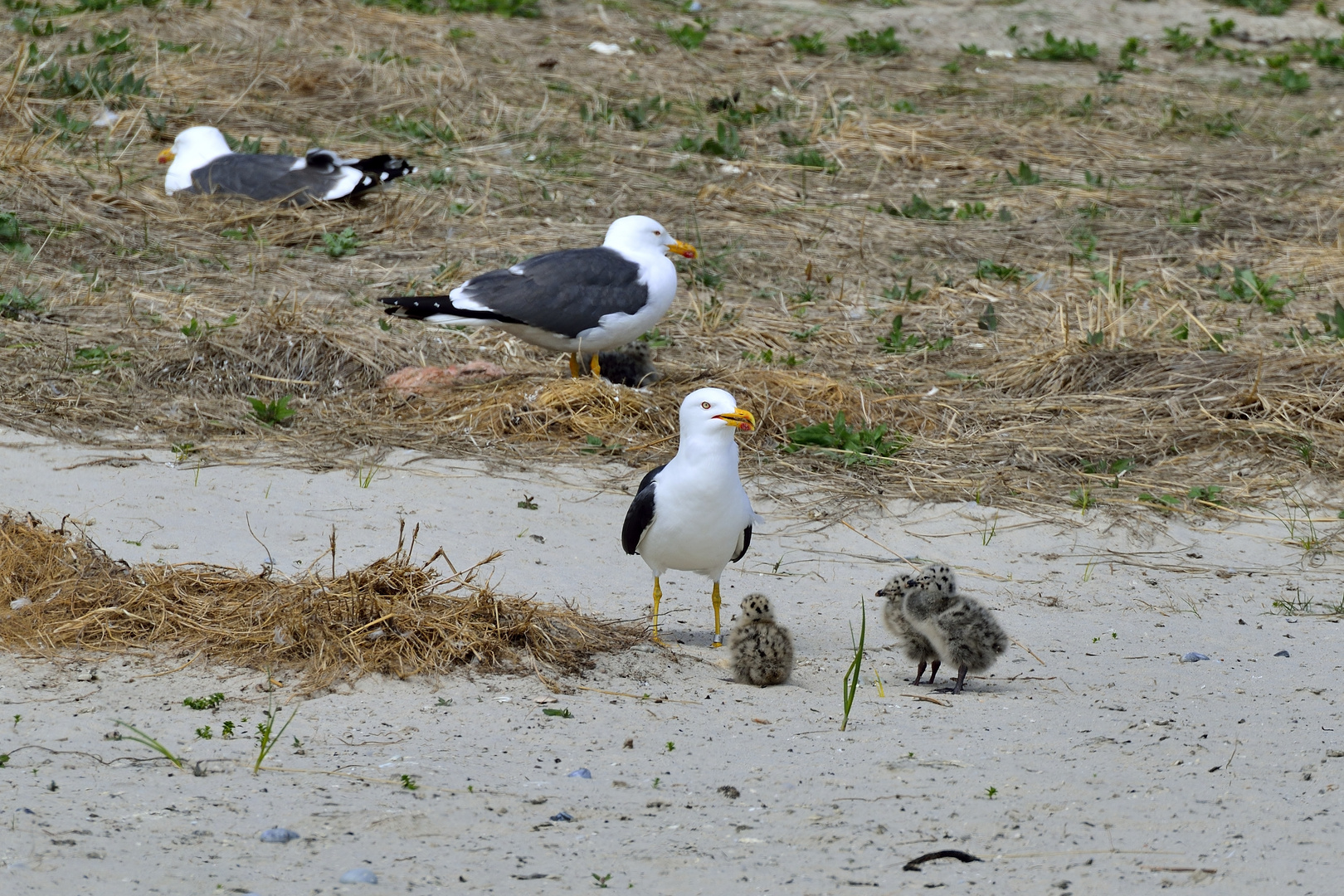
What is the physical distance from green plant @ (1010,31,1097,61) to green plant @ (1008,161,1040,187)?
13.2 feet

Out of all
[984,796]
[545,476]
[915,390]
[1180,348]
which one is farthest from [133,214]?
[984,796]

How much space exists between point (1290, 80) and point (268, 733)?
524 inches

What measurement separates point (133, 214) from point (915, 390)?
18.3 feet

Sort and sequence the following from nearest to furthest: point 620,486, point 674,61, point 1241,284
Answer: point 620,486 < point 1241,284 < point 674,61

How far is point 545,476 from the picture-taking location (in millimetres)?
6906

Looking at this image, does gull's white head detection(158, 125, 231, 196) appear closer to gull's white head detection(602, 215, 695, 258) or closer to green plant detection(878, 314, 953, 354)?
gull's white head detection(602, 215, 695, 258)

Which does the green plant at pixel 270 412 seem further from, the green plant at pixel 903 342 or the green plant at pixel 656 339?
the green plant at pixel 903 342

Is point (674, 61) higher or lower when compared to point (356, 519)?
higher

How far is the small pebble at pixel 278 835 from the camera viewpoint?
3.50 metres

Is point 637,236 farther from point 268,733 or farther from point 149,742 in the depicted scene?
point 149,742

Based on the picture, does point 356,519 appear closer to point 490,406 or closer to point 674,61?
point 490,406

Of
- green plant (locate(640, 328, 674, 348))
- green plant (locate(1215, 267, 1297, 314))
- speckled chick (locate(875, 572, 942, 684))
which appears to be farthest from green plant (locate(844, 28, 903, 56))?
speckled chick (locate(875, 572, 942, 684))

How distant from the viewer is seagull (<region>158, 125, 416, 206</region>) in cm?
1037

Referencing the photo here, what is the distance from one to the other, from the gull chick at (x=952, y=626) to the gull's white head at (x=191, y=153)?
7.31 m
